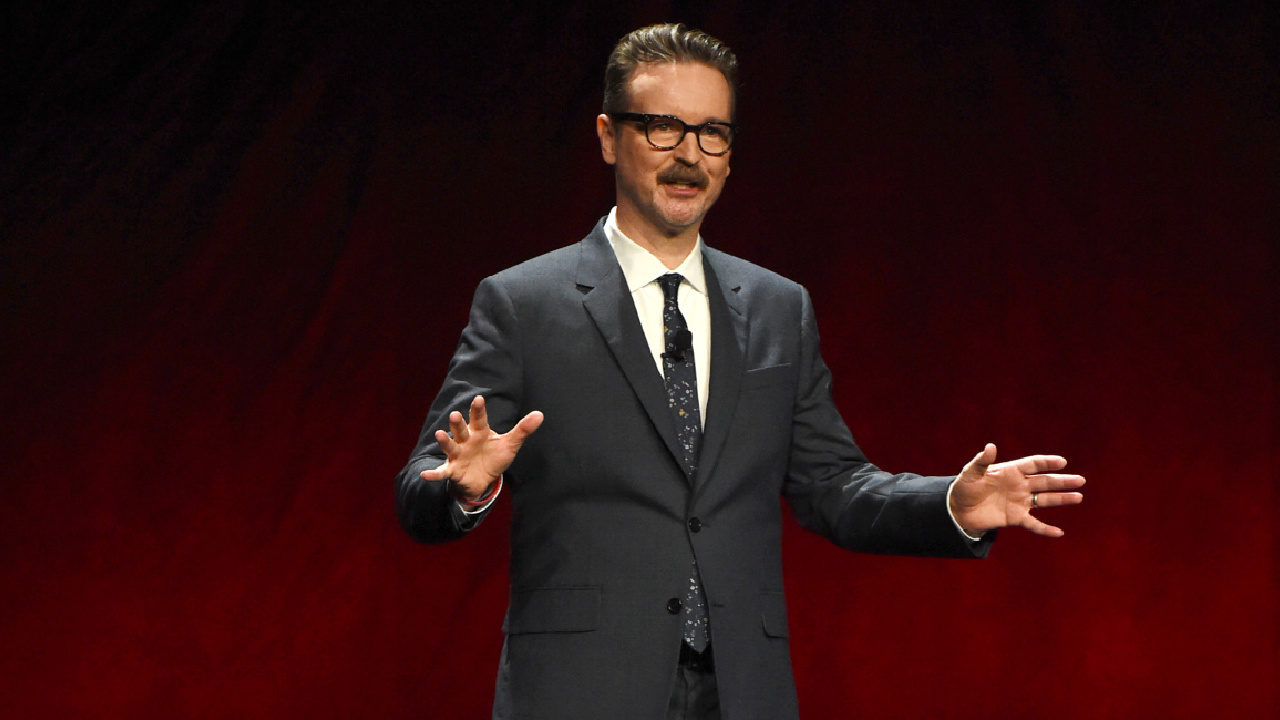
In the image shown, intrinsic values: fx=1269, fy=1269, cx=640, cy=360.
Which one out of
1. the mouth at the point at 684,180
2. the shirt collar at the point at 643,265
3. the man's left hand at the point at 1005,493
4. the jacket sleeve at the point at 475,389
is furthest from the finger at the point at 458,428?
the man's left hand at the point at 1005,493

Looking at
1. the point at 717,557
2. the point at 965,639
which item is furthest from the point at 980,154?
the point at 717,557

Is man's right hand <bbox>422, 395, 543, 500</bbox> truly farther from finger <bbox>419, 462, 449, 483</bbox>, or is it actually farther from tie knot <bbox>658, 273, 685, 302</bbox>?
tie knot <bbox>658, 273, 685, 302</bbox>

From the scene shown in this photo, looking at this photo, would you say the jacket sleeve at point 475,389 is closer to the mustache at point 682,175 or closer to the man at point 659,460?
the man at point 659,460

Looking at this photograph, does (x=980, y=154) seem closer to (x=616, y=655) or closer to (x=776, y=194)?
(x=776, y=194)

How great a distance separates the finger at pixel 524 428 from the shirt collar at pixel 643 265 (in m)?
0.35

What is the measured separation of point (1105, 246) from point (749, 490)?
1.78 meters

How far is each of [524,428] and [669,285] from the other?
1.30ft

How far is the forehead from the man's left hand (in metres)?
0.59

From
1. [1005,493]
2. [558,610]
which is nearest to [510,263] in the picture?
[558,610]

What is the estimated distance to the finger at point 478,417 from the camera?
1388 millimetres

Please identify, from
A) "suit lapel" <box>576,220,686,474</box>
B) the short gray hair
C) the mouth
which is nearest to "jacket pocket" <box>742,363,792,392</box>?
"suit lapel" <box>576,220,686,474</box>

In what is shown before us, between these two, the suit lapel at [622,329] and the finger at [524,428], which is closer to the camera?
the finger at [524,428]

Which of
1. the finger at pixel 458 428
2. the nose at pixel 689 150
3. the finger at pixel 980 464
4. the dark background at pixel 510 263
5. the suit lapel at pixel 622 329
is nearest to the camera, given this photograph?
the finger at pixel 458 428

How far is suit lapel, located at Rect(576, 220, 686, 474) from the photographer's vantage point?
159 cm
